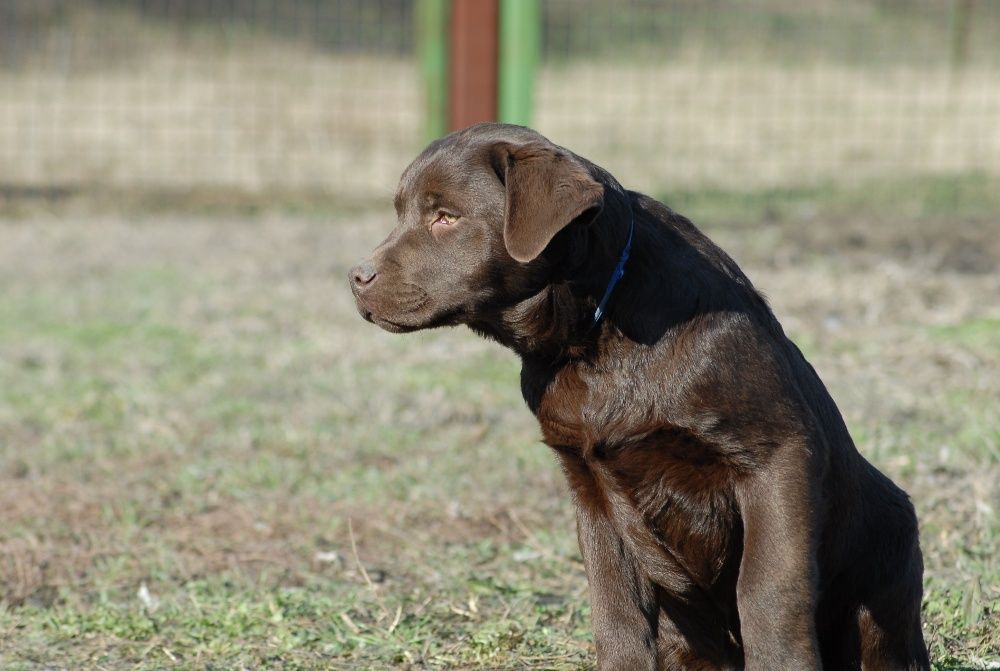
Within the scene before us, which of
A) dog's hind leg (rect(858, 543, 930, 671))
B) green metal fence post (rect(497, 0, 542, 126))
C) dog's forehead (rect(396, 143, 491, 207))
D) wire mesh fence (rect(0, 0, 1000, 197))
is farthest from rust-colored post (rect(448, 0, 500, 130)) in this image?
dog's hind leg (rect(858, 543, 930, 671))

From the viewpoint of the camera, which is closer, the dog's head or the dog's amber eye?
the dog's head

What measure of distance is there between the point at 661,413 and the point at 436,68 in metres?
8.29

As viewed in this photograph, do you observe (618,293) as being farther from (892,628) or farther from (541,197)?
(892,628)

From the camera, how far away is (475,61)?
10.6m

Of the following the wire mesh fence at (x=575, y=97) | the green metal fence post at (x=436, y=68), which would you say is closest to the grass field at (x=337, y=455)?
the green metal fence post at (x=436, y=68)

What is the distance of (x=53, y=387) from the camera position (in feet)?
21.7

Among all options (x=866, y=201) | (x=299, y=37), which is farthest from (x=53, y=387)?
(x=299, y=37)

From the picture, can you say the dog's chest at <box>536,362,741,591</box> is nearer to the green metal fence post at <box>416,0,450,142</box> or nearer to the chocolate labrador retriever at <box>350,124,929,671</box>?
the chocolate labrador retriever at <box>350,124,929,671</box>

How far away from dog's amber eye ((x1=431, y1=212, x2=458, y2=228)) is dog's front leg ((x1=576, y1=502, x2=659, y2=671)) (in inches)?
29.0

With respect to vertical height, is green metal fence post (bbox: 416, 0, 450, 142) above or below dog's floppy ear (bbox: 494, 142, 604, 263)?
below

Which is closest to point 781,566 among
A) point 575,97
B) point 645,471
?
point 645,471

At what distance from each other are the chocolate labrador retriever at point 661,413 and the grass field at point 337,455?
432 mm

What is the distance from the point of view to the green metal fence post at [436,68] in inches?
429

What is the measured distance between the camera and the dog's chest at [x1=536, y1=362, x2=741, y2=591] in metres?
3.05
